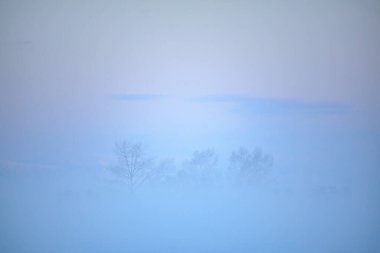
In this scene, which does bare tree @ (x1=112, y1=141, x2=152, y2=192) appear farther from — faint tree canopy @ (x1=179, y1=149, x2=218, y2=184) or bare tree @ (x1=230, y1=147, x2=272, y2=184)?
bare tree @ (x1=230, y1=147, x2=272, y2=184)

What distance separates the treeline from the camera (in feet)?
7.32

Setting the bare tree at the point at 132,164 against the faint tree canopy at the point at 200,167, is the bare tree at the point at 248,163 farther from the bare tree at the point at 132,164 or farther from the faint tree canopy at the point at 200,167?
the bare tree at the point at 132,164

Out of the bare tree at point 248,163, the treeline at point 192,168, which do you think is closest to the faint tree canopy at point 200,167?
the treeline at point 192,168

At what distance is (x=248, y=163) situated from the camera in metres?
2.25

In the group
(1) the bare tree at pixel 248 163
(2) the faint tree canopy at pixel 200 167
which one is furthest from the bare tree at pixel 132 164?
(1) the bare tree at pixel 248 163

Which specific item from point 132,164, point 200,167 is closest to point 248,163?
point 200,167

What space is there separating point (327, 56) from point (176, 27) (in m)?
0.85

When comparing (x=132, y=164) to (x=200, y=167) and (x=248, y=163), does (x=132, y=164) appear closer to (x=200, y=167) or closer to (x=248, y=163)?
(x=200, y=167)

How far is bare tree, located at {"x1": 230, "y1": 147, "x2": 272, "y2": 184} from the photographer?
2.25 meters

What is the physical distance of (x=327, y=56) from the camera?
7.48 ft

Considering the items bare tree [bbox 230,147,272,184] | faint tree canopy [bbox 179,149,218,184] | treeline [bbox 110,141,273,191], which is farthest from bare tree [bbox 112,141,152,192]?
bare tree [bbox 230,147,272,184]

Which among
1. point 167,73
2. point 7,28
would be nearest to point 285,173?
point 167,73

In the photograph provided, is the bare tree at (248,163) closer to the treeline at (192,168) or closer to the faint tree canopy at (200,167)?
the treeline at (192,168)

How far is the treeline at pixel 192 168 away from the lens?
2.23m
